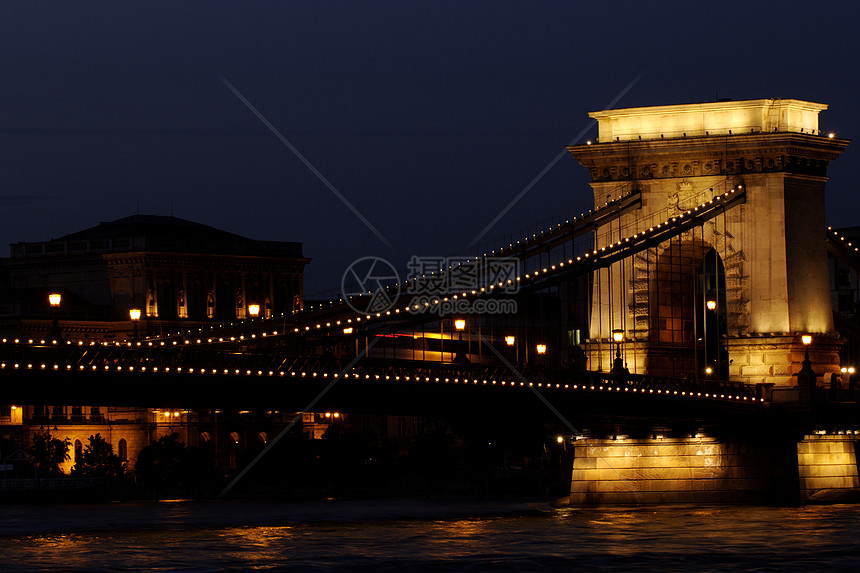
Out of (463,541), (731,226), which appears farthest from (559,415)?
(731,226)

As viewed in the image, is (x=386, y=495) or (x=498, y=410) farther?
(x=386, y=495)

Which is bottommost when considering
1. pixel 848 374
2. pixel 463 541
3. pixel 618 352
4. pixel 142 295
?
pixel 463 541

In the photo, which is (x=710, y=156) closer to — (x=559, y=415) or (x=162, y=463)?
(x=559, y=415)

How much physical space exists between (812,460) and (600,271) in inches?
481

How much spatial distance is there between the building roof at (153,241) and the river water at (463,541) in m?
64.2

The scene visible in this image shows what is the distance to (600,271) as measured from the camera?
91312 millimetres

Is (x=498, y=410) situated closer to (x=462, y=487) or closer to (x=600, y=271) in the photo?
(x=600, y=271)

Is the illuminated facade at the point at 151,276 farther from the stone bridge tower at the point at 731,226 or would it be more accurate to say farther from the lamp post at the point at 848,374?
the lamp post at the point at 848,374

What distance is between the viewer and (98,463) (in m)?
138

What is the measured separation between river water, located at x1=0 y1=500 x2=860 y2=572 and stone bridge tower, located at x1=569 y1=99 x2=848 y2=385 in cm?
787

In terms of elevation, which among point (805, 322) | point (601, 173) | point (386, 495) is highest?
point (601, 173)

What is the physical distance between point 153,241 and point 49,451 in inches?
904

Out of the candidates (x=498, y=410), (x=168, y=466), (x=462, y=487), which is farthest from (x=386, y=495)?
(x=498, y=410)

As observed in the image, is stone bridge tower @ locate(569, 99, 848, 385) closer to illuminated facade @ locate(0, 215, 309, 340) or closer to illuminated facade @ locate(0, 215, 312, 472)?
illuminated facade @ locate(0, 215, 312, 472)
